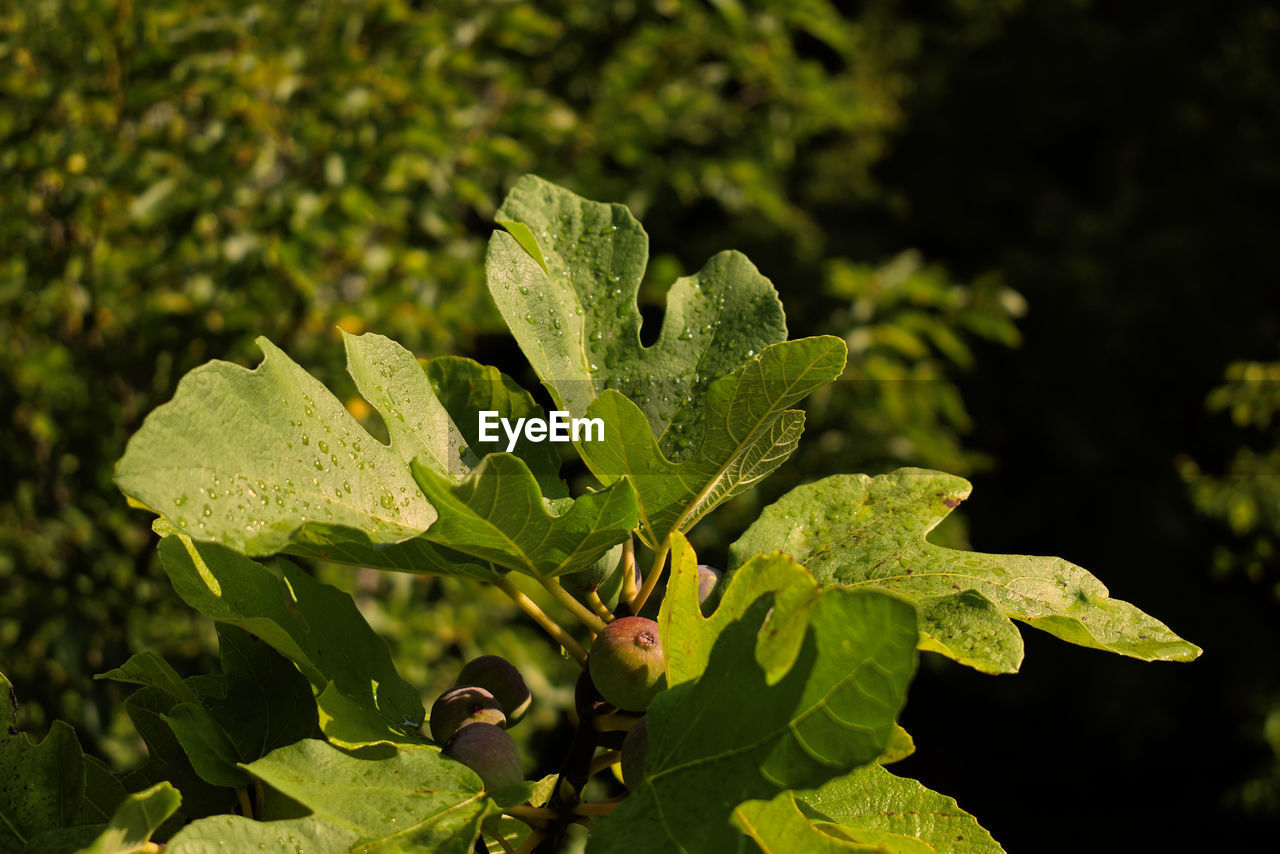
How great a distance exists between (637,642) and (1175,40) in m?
6.45

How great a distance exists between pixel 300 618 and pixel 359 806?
0.09 meters

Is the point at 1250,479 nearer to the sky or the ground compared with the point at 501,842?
nearer to the ground

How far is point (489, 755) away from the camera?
0.46 metres

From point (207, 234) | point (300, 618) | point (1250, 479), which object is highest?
point (300, 618)

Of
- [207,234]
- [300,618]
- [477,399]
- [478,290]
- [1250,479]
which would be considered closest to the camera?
[300,618]

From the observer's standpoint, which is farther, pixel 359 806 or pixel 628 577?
pixel 628 577

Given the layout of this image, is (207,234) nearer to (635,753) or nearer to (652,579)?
(652,579)

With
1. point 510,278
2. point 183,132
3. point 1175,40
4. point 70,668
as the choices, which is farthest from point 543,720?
point 1175,40

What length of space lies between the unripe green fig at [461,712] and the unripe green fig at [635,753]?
0.10m

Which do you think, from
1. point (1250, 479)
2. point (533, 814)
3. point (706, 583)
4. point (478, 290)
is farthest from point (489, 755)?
point (1250, 479)

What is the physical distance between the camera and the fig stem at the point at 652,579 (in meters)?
0.53

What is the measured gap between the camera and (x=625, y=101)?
95.3 inches

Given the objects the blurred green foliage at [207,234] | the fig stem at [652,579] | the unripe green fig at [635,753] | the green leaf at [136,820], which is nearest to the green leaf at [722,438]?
the fig stem at [652,579]

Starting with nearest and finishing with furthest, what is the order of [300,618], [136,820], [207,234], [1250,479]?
1. [136,820]
2. [300,618]
3. [207,234]
4. [1250,479]
